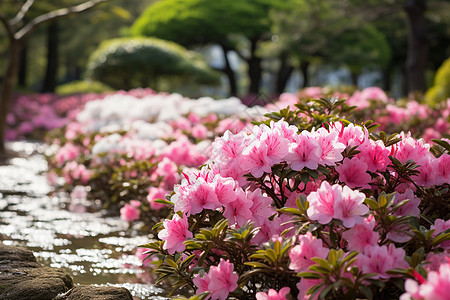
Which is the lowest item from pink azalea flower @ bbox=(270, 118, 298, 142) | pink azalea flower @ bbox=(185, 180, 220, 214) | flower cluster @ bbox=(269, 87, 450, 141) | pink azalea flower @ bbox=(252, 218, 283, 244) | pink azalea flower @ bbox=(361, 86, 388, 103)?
flower cluster @ bbox=(269, 87, 450, 141)

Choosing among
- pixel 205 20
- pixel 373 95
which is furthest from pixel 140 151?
pixel 205 20

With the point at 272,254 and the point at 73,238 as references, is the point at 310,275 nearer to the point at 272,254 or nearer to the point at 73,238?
the point at 272,254

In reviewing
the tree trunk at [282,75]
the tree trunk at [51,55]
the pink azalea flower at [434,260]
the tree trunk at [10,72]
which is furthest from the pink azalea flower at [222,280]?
the tree trunk at [282,75]

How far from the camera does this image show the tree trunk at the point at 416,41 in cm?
1270

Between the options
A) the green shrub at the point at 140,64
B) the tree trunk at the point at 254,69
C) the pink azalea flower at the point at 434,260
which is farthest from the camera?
the tree trunk at the point at 254,69

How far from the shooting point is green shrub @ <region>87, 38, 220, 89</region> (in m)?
18.2

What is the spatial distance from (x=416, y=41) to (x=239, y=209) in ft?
39.1

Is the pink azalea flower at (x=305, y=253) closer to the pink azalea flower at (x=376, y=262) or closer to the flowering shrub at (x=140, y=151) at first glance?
the pink azalea flower at (x=376, y=262)

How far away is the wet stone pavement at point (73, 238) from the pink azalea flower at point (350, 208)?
1.39 meters

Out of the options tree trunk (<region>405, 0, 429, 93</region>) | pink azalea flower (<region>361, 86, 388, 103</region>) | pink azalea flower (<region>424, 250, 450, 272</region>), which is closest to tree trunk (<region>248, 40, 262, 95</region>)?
tree trunk (<region>405, 0, 429, 93</region>)

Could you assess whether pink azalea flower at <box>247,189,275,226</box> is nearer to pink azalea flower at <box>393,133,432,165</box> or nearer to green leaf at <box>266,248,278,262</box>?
green leaf at <box>266,248,278,262</box>

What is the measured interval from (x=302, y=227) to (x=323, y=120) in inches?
38.5

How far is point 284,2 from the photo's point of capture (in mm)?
28547

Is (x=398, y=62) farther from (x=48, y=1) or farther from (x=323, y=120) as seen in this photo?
(x=323, y=120)
